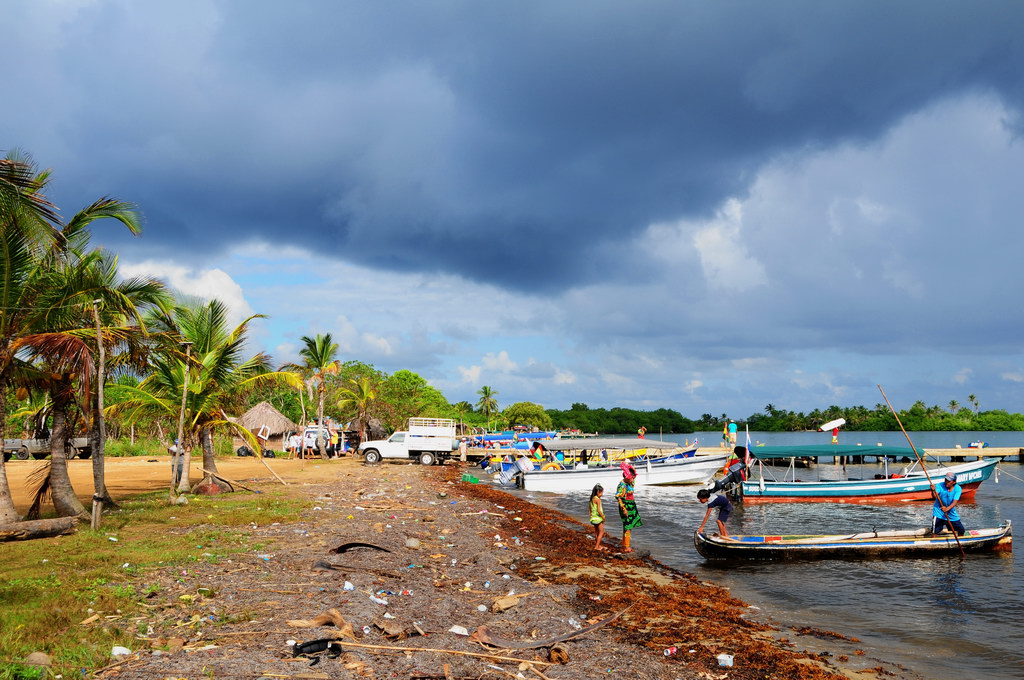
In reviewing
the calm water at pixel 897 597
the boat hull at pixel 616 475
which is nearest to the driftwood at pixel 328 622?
the calm water at pixel 897 597

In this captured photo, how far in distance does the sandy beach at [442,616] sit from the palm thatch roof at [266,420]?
38.3m

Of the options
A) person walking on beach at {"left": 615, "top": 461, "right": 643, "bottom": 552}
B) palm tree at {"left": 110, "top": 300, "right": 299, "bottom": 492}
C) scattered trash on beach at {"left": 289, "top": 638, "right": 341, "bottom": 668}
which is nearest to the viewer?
scattered trash on beach at {"left": 289, "top": 638, "right": 341, "bottom": 668}

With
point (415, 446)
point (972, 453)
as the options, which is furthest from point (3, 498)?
point (972, 453)

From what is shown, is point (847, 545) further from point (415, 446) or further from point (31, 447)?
point (31, 447)

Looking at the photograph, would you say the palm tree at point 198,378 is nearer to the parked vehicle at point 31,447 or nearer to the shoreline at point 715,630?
the shoreline at point 715,630

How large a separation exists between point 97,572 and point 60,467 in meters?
7.14

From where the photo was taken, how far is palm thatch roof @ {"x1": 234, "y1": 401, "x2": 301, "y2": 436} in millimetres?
50969

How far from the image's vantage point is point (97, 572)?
9.17 m

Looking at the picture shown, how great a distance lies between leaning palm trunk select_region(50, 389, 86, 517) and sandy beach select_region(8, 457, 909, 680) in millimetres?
3043

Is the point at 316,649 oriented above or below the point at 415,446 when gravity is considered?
above

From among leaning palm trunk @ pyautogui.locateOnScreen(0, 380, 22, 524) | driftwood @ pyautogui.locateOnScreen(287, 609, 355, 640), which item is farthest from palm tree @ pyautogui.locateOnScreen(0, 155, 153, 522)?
driftwood @ pyautogui.locateOnScreen(287, 609, 355, 640)

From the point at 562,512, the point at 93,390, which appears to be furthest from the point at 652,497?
the point at 93,390

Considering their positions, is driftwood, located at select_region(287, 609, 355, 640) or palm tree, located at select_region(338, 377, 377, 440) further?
palm tree, located at select_region(338, 377, 377, 440)

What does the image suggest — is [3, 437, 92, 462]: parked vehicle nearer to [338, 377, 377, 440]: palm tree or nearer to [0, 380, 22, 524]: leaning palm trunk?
[338, 377, 377, 440]: palm tree
